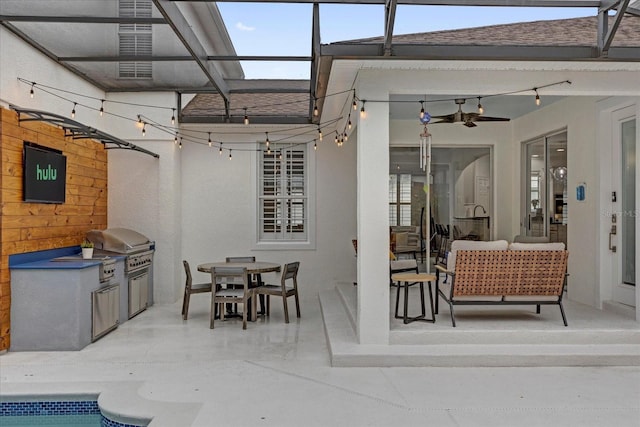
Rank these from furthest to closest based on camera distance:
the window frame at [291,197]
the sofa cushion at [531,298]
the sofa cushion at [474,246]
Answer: the window frame at [291,197]
the sofa cushion at [474,246]
the sofa cushion at [531,298]

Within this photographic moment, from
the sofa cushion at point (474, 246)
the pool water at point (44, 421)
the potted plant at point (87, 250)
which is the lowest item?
the pool water at point (44, 421)

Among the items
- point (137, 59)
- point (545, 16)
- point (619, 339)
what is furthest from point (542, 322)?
point (137, 59)

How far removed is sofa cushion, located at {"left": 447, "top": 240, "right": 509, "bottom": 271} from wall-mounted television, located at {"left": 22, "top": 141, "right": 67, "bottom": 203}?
5.08m

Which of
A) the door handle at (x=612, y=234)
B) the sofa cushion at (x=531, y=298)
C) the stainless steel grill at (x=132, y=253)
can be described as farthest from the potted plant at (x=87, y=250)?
the door handle at (x=612, y=234)

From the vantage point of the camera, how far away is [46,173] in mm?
6844

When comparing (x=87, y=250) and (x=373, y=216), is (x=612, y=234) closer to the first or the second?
(x=373, y=216)

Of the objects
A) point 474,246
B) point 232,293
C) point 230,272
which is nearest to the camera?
point 474,246

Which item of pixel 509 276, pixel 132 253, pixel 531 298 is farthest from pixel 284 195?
pixel 531 298

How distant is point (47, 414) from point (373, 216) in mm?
3536

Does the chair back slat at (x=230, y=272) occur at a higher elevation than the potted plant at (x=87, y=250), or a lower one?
lower

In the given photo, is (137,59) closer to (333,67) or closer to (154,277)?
(333,67)

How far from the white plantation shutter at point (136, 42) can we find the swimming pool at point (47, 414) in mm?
5730

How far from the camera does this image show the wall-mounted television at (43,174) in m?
6.42

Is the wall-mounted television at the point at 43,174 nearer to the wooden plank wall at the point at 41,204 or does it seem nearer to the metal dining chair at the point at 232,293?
the wooden plank wall at the point at 41,204
